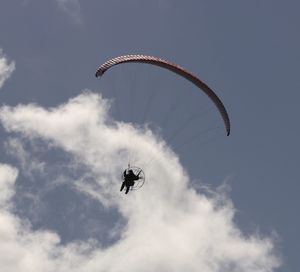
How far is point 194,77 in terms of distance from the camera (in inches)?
2013

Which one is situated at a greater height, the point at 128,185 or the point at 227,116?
the point at 227,116

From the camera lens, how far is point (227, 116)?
2037 inches

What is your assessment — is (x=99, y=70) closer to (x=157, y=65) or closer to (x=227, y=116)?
(x=157, y=65)

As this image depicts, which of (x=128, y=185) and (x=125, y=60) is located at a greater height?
(x=125, y=60)

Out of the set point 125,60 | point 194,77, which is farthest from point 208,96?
point 125,60

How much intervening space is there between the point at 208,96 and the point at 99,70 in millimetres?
8961

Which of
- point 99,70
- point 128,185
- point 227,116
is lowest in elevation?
point 128,185

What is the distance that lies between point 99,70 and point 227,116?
35.6ft

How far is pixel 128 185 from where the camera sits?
1992 inches

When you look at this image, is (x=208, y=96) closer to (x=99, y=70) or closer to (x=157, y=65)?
(x=157, y=65)

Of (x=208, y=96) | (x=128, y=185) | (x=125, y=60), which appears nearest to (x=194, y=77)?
(x=208, y=96)

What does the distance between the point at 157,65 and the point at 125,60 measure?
9.31ft

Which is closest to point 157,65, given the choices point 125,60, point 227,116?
point 125,60

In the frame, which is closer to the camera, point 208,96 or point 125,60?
point 125,60
